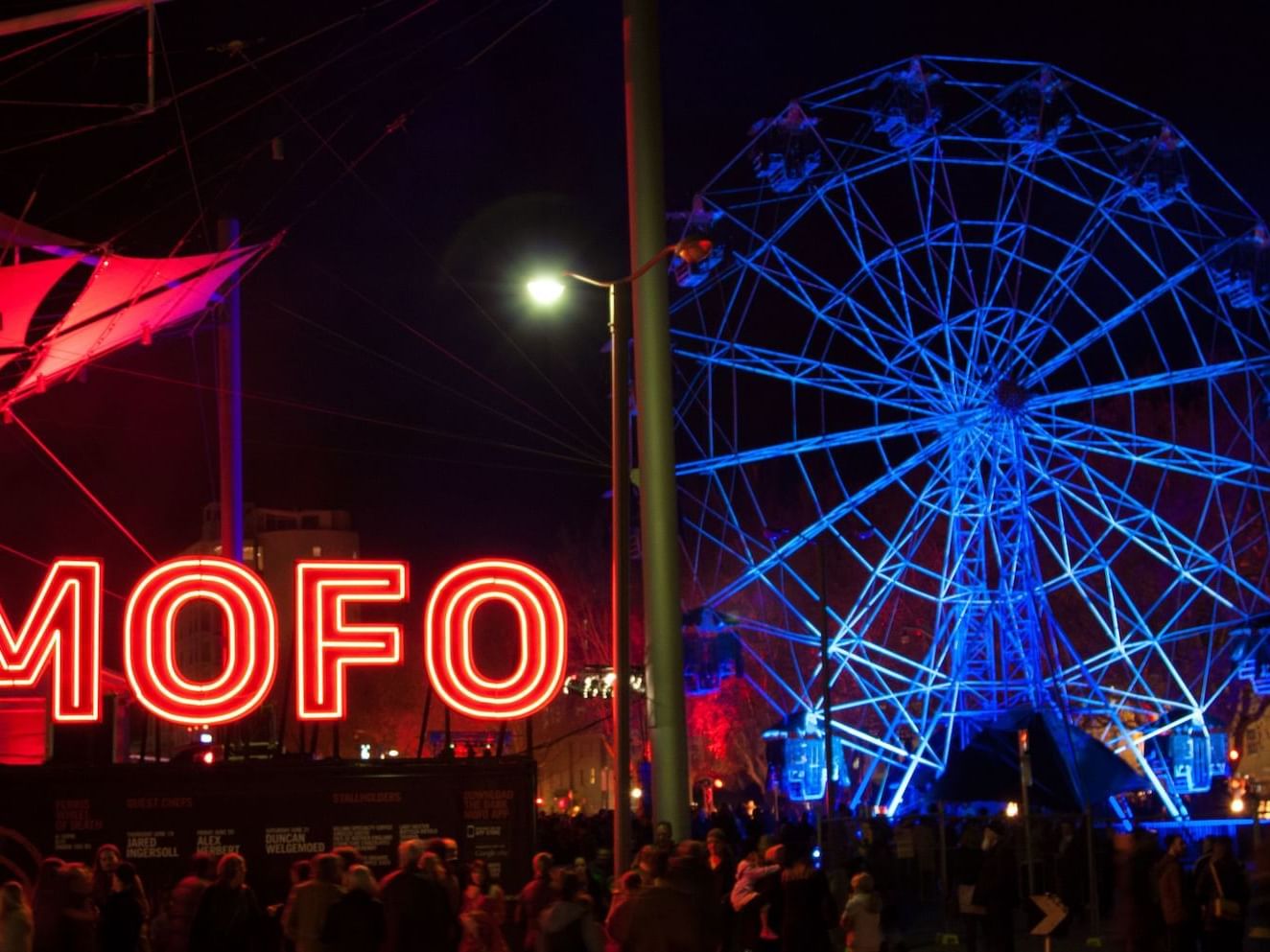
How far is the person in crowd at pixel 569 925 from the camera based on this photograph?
12.5 metres

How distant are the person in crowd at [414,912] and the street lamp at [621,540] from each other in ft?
9.24

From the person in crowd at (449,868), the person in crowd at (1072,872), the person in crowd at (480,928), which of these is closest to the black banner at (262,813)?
the person in crowd at (449,868)

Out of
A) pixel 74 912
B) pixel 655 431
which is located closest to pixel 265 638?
pixel 655 431

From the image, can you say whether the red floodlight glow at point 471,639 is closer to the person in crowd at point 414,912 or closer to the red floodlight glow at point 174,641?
the red floodlight glow at point 174,641

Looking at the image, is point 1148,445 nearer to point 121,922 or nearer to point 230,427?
point 230,427

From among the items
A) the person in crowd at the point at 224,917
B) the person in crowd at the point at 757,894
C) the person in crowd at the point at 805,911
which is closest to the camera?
the person in crowd at the point at 224,917

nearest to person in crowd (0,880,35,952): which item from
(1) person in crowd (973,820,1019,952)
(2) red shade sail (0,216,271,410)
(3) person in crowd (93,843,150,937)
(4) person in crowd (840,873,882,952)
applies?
(3) person in crowd (93,843,150,937)

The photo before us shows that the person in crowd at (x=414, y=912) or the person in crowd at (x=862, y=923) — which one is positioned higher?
the person in crowd at (x=414, y=912)

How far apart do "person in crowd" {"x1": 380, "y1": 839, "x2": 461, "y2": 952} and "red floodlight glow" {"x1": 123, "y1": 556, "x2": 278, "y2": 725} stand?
626 centimetres

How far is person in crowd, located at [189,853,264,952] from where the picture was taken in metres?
13.5

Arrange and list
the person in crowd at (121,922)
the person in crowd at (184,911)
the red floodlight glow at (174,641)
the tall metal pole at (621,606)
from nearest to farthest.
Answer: the person in crowd at (121,922)
the person in crowd at (184,911)
the tall metal pole at (621,606)
the red floodlight glow at (174,641)

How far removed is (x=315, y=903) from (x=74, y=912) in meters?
1.91

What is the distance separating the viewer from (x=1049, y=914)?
53.8ft

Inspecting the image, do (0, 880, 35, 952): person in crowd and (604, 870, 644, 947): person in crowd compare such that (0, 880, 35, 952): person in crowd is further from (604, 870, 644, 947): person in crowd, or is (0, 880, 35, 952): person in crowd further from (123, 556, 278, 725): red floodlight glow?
(123, 556, 278, 725): red floodlight glow
